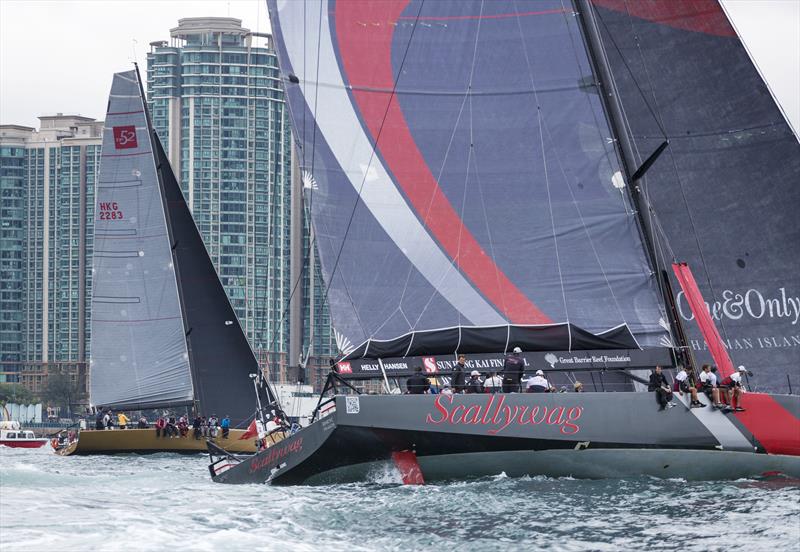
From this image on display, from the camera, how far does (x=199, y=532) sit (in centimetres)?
1328

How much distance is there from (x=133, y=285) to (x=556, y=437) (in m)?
20.7

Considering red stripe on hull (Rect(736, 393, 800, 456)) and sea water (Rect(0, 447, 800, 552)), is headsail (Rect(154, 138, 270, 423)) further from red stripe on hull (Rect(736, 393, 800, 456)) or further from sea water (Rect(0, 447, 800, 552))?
red stripe on hull (Rect(736, 393, 800, 456))

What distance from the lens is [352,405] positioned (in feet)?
56.4

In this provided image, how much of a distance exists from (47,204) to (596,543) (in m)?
87.2

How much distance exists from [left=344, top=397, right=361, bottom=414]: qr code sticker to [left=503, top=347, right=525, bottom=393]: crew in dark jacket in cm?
205

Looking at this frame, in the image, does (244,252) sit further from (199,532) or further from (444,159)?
(199,532)

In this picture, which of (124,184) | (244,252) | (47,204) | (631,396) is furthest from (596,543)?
(47,204)

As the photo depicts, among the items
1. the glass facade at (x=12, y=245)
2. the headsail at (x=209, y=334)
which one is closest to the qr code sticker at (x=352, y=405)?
the headsail at (x=209, y=334)

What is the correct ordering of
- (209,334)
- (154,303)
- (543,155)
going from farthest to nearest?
1. (154,303)
2. (209,334)
3. (543,155)

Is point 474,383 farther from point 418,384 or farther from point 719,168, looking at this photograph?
point 719,168

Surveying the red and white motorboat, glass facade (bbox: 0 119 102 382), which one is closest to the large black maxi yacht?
the red and white motorboat

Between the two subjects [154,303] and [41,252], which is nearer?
[154,303]

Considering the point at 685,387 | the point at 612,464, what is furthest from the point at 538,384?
the point at 685,387

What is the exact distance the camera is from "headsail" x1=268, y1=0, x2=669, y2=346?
1947cm
